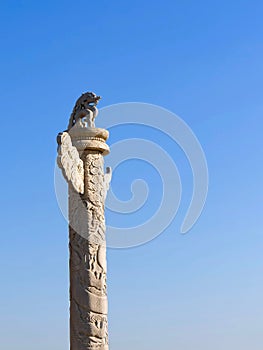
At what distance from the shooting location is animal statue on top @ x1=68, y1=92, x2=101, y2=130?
23.0 feet

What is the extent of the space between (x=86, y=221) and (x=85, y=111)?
4.02ft

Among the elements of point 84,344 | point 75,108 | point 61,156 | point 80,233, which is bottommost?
point 84,344

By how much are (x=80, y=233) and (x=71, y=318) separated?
0.89 m

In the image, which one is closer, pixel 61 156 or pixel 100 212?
pixel 61 156

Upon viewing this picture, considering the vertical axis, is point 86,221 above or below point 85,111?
below

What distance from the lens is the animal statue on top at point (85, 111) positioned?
702 cm

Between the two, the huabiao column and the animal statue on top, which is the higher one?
the animal statue on top

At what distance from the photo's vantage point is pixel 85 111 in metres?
7.02

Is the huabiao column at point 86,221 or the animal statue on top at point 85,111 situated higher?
the animal statue on top at point 85,111

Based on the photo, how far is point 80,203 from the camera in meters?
6.84

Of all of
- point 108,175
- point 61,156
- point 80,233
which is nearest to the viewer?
point 61,156

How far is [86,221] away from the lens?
6773mm

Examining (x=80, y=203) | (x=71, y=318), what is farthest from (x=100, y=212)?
(x=71, y=318)

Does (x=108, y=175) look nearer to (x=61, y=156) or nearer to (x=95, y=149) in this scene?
(x=95, y=149)
